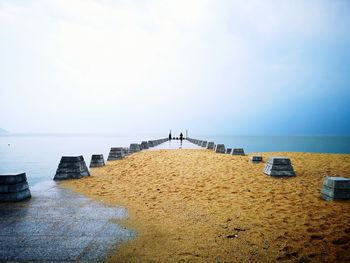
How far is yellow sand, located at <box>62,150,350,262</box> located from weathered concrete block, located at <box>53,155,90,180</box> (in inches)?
18.6

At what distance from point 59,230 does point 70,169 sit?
5.89 meters

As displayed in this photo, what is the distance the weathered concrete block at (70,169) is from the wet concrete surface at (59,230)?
309cm

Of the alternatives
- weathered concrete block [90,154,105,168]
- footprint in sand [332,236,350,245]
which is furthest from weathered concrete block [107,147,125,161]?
footprint in sand [332,236,350,245]

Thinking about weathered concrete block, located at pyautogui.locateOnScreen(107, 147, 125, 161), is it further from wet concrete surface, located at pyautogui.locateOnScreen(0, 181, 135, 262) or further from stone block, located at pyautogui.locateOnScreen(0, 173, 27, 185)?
stone block, located at pyautogui.locateOnScreen(0, 173, 27, 185)

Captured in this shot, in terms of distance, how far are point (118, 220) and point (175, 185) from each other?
3.78 metres

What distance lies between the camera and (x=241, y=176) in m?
10.1

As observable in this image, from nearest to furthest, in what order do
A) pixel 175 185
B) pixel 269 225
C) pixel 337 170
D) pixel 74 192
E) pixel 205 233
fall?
1. pixel 205 233
2. pixel 269 225
3. pixel 74 192
4. pixel 175 185
5. pixel 337 170

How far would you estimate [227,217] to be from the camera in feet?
18.4

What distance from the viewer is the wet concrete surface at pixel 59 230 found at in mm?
3820

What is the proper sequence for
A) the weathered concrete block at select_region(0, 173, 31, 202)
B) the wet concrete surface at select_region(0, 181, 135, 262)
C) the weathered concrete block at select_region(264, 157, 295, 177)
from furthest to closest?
the weathered concrete block at select_region(264, 157, 295, 177) < the weathered concrete block at select_region(0, 173, 31, 202) < the wet concrete surface at select_region(0, 181, 135, 262)

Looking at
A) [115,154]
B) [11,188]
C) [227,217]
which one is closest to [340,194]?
[227,217]

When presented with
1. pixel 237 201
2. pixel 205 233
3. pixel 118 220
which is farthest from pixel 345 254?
pixel 118 220

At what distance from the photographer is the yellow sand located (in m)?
3.93

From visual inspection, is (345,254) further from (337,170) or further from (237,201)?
(337,170)
